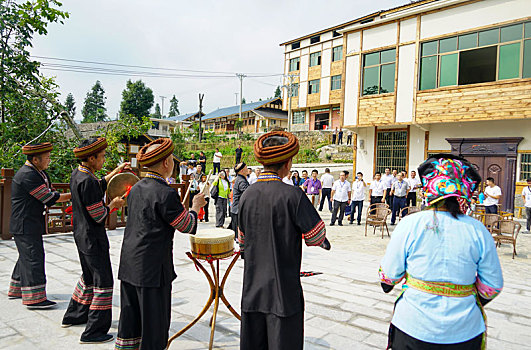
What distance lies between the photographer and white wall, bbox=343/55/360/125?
1866 centimetres

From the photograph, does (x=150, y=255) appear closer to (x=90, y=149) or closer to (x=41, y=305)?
(x=90, y=149)

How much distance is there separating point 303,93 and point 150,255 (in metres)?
38.5

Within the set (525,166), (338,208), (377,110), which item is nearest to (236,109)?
(377,110)

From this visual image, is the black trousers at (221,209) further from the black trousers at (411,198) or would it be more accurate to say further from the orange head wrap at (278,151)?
the orange head wrap at (278,151)

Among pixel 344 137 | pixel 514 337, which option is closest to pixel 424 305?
pixel 514 337

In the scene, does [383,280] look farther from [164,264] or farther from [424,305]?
[164,264]

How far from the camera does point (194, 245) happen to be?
3.63 metres

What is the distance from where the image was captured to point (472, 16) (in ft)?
49.3

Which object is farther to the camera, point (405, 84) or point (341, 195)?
point (405, 84)

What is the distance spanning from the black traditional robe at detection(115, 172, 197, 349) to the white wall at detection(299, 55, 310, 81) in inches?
1503

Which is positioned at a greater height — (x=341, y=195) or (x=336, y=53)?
(x=336, y=53)

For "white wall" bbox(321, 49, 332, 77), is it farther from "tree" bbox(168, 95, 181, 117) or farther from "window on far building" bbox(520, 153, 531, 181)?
"tree" bbox(168, 95, 181, 117)

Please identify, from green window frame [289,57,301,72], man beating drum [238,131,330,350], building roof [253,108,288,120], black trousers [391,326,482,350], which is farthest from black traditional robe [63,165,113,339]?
building roof [253,108,288,120]

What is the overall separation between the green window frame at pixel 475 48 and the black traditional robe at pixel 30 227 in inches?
629
